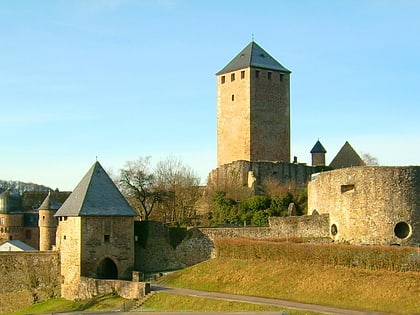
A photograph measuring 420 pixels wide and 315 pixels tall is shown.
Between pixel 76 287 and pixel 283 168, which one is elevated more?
pixel 283 168

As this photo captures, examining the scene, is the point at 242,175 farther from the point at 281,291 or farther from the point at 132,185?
the point at 281,291

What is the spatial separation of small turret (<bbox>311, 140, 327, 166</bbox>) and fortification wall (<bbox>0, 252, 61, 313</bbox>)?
24.0 meters

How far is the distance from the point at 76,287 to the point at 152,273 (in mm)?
3855

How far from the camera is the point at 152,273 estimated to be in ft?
123

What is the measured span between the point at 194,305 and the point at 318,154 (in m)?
29.5

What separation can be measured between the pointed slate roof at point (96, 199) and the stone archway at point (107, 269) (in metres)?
2.39

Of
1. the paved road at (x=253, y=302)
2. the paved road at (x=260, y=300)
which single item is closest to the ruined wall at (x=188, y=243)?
the paved road at (x=260, y=300)

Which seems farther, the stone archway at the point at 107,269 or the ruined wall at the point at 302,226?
the stone archway at the point at 107,269

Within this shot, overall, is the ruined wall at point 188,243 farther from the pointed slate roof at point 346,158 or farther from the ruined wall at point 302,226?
the pointed slate roof at point 346,158

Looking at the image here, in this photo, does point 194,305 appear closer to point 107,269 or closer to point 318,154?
point 107,269

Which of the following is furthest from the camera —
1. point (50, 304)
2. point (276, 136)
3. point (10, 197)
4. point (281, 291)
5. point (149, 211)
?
point (10, 197)

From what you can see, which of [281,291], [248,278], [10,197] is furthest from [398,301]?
[10,197]

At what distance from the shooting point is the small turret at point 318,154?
5618 cm

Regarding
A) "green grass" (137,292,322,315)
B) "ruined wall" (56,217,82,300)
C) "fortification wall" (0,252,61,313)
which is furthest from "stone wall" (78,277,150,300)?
"fortification wall" (0,252,61,313)
